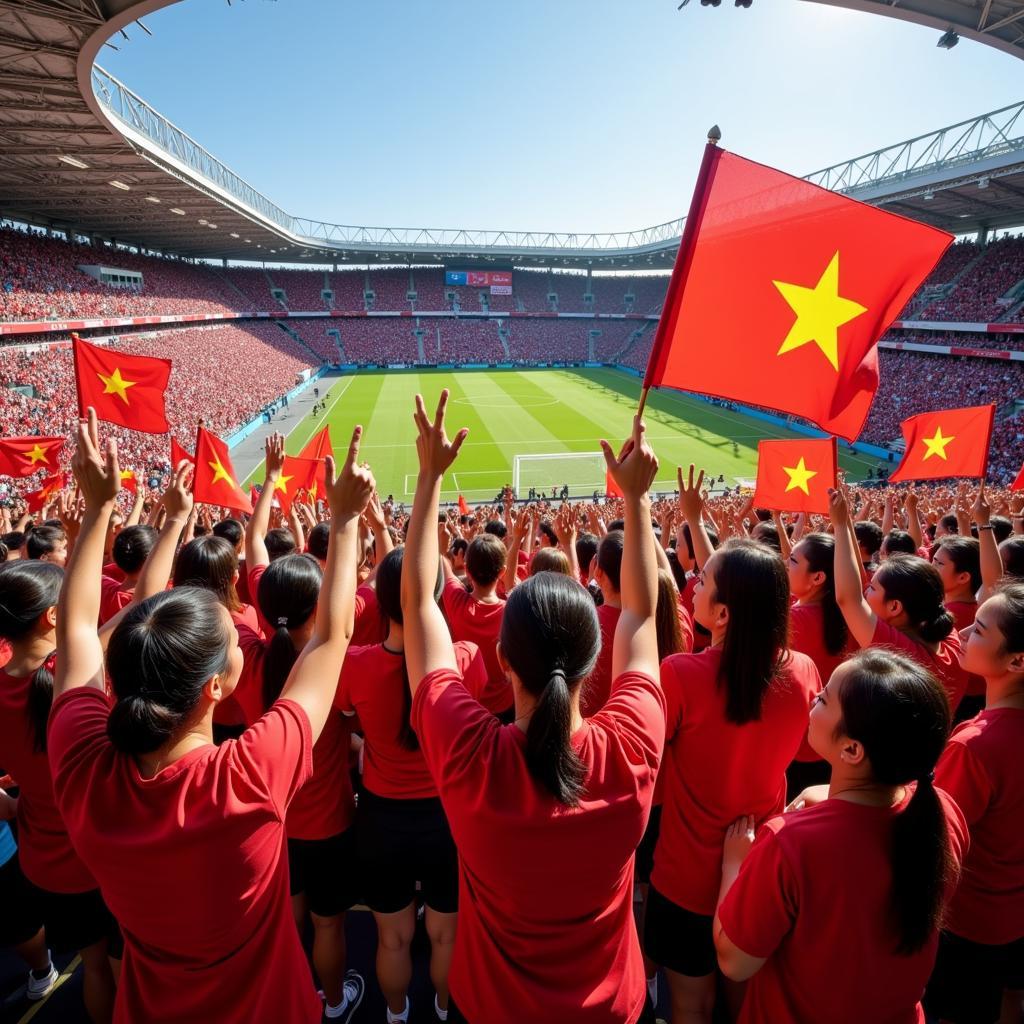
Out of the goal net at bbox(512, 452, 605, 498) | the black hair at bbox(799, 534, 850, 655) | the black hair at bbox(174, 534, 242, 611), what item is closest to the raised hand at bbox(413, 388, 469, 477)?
the black hair at bbox(174, 534, 242, 611)

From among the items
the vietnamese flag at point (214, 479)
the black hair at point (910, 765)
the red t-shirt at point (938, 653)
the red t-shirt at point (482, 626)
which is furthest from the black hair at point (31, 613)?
the vietnamese flag at point (214, 479)

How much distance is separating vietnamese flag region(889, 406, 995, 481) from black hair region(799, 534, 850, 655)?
5.25 meters

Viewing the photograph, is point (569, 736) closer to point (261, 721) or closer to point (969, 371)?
point (261, 721)

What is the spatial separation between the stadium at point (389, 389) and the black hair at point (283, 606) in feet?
0.17

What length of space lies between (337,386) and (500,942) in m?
47.8

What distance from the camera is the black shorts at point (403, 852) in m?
2.65

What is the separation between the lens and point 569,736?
137 cm

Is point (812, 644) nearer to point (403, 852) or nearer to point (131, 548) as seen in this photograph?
point (403, 852)

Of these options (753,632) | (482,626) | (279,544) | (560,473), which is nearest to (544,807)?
(753,632)

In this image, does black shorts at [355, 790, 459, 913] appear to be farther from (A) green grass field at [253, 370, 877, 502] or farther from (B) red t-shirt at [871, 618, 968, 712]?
(A) green grass field at [253, 370, 877, 502]

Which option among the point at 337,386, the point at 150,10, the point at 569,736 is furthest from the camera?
the point at 337,386

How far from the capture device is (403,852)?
2666 mm

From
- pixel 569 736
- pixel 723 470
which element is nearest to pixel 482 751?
pixel 569 736

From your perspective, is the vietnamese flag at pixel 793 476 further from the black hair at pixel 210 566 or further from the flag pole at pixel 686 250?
the black hair at pixel 210 566
